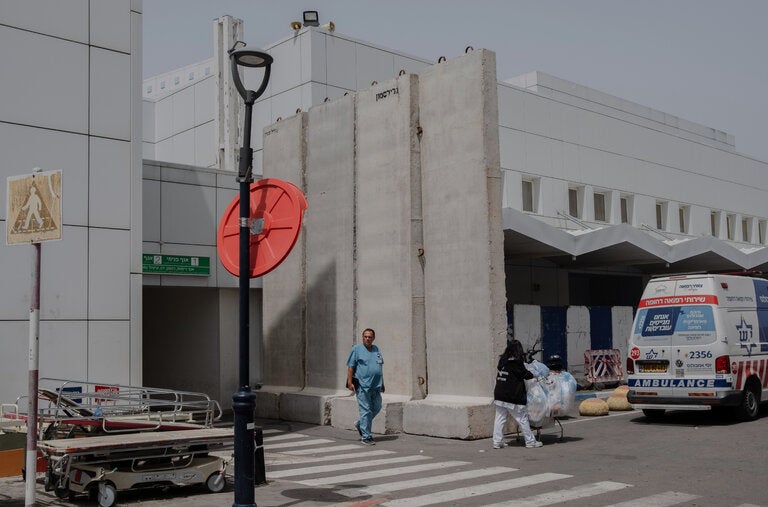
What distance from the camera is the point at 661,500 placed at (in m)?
8.91

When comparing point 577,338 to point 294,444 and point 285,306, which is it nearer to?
point 285,306

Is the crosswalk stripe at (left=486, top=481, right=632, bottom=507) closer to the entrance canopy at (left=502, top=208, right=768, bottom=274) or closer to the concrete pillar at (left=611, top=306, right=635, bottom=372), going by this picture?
the entrance canopy at (left=502, top=208, right=768, bottom=274)

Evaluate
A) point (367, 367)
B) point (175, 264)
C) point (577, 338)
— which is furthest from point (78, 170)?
point (577, 338)

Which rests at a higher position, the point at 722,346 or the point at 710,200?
the point at 710,200

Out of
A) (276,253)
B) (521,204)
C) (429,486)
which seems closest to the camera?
(276,253)

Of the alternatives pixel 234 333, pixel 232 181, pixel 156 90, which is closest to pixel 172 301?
pixel 234 333

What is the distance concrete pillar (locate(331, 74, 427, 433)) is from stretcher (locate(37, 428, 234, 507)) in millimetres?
5675

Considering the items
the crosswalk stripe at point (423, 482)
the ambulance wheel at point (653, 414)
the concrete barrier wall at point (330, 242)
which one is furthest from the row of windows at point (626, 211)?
the crosswalk stripe at point (423, 482)

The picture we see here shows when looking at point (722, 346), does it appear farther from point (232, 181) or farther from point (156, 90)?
point (156, 90)

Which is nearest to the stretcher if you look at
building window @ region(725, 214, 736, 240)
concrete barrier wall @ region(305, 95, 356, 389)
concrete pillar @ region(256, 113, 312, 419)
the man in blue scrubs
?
the man in blue scrubs

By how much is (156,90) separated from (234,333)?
79.4 feet

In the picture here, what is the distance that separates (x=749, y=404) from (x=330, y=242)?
858cm

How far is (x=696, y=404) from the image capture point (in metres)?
15.0

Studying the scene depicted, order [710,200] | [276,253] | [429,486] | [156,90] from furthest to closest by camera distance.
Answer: [156,90] → [710,200] → [429,486] → [276,253]
